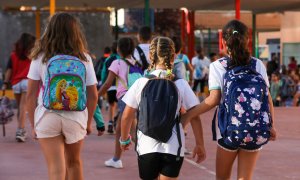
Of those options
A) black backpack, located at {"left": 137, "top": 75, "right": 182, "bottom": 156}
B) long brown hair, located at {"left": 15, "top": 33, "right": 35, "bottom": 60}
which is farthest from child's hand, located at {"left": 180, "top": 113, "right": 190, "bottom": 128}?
long brown hair, located at {"left": 15, "top": 33, "right": 35, "bottom": 60}

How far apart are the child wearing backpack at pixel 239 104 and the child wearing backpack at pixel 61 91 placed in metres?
0.97

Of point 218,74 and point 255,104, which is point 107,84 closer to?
point 218,74

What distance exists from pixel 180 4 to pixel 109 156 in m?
14.7

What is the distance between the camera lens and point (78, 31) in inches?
239

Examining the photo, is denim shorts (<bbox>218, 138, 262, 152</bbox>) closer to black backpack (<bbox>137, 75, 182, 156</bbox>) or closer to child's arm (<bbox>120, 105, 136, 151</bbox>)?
black backpack (<bbox>137, 75, 182, 156</bbox>)

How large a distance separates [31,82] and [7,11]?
19.9 m

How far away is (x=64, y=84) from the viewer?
586cm

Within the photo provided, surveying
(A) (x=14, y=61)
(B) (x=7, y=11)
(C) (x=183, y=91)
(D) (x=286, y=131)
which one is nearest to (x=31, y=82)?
(C) (x=183, y=91)

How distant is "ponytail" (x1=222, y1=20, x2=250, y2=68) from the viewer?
5.50 m

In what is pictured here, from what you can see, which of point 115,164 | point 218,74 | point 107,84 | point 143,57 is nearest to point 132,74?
point 143,57

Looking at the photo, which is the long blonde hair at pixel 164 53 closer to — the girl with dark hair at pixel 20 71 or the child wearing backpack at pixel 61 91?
the child wearing backpack at pixel 61 91

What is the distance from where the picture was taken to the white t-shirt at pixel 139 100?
5.36 metres

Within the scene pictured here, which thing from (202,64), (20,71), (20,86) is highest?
(20,71)

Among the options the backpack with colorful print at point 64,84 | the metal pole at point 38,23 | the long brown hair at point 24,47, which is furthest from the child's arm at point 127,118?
the metal pole at point 38,23
